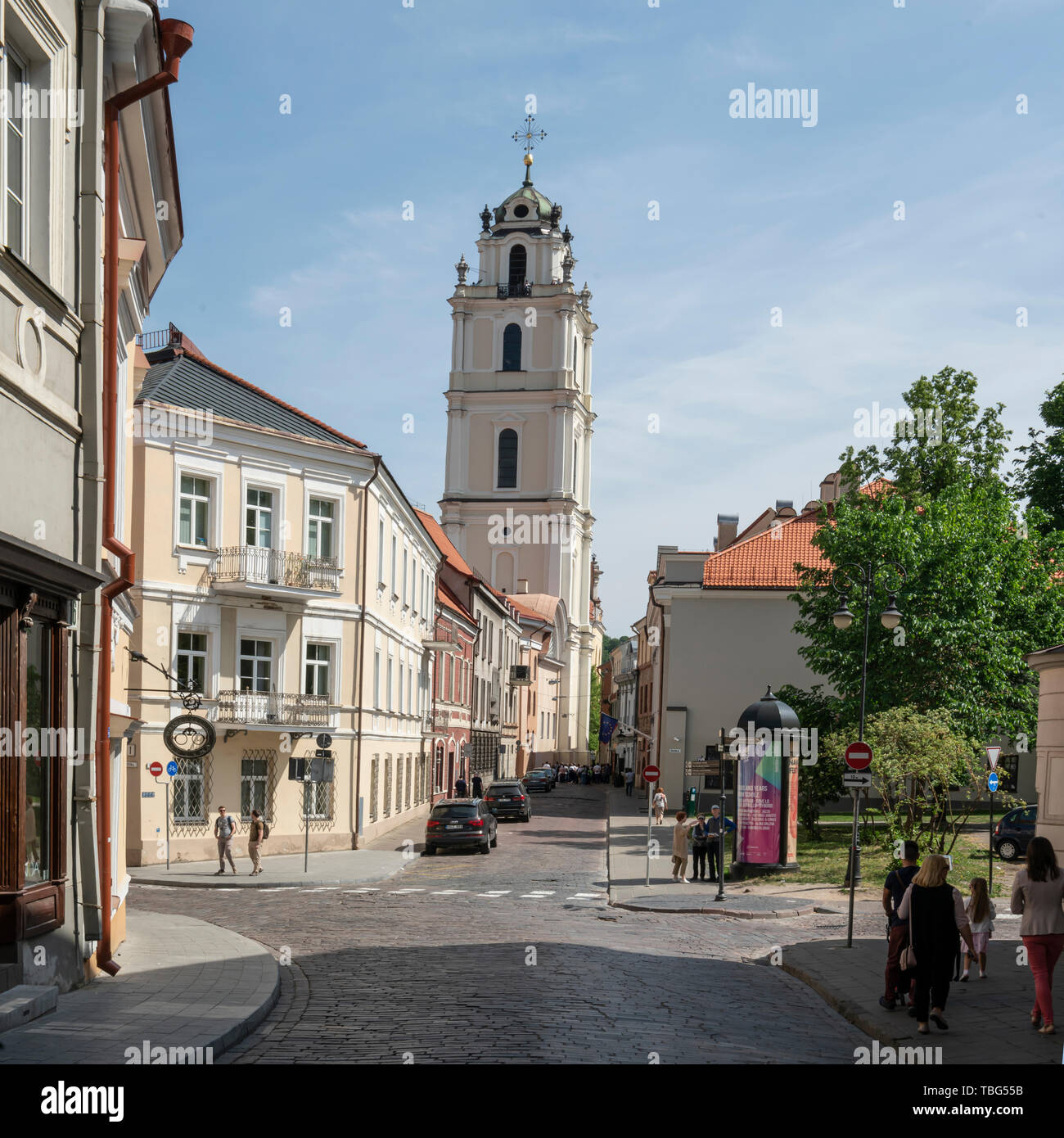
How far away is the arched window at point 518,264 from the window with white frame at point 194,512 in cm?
6753

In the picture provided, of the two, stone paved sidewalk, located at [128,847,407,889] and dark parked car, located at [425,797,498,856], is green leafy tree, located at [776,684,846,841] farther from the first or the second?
stone paved sidewalk, located at [128,847,407,889]

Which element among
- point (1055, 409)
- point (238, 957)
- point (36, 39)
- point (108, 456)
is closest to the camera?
point (36, 39)

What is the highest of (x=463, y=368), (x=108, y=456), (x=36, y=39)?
(x=463, y=368)

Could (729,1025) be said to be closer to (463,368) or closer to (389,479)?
(389,479)

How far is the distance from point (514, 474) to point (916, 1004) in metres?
82.1

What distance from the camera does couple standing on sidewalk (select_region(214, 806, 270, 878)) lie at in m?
26.5

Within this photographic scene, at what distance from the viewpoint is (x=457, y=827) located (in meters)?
32.6

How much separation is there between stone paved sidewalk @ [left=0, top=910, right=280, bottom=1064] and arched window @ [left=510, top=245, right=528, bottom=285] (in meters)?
81.9

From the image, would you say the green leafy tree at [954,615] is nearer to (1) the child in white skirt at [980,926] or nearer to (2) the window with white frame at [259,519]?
(2) the window with white frame at [259,519]

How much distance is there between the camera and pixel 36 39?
424 inches

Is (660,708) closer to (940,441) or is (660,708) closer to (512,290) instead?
(940,441)

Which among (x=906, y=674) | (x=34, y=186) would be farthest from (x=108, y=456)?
(x=906, y=674)

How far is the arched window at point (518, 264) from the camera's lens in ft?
308

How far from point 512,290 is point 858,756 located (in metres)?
78.9
